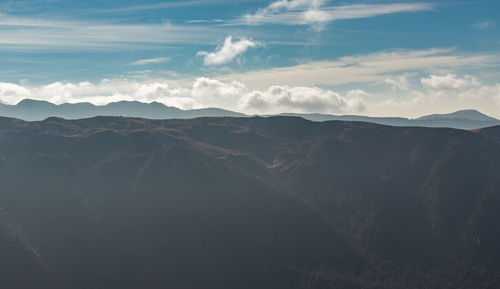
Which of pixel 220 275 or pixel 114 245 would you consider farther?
pixel 114 245

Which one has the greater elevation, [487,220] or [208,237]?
[487,220]

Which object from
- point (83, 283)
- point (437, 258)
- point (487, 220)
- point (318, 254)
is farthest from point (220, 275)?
point (487, 220)

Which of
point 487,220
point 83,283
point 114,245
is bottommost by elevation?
point 83,283

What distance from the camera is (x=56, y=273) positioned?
6555 inches

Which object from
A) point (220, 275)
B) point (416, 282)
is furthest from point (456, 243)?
point (220, 275)

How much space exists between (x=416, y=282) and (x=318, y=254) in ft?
149

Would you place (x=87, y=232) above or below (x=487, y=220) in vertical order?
below

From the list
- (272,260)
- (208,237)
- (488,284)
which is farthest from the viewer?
(208,237)

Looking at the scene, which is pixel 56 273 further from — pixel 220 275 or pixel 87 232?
pixel 220 275

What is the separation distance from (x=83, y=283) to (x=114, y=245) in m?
24.9

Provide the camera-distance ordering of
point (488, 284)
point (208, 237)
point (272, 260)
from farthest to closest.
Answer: point (208, 237)
point (272, 260)
point (488, 284)

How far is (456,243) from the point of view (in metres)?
190

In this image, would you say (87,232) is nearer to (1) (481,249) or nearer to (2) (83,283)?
(2) (83,283)

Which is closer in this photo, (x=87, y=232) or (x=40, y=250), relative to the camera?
(x=40, y=250)
